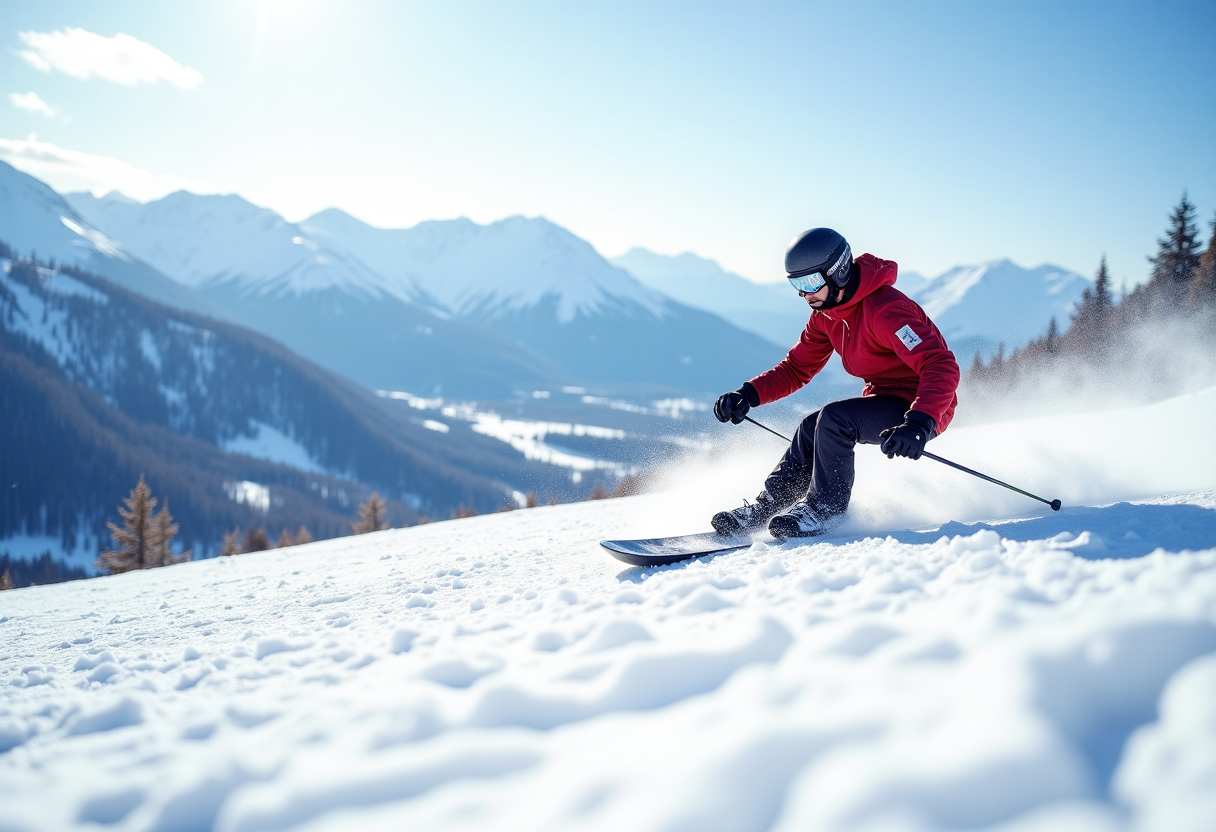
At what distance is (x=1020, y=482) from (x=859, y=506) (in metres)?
1.75

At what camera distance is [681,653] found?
8.21 feet

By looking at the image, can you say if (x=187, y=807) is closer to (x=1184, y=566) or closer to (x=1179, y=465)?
(x=1184, y=566)

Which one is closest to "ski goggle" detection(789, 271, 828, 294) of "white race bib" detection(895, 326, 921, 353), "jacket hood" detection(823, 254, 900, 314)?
"jacket hood" detection(823, 254, 900, 314)

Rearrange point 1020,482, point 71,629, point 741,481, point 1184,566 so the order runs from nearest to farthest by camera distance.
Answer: point 1184,566, point 71,629, point 1020,482, point 741,481

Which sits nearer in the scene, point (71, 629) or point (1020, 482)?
point (71, 629)

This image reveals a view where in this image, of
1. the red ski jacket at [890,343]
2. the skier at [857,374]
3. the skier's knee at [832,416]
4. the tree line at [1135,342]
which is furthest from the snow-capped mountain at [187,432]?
the skier's knee at [832,416]

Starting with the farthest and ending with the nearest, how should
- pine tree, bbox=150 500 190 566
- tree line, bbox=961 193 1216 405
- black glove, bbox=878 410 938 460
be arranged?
pine tree, bbox=150 500 190 566 → tree line, bbox=961 193 1216 405 → black glove, bbox=878 410 938 460

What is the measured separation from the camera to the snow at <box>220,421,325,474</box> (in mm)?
171375

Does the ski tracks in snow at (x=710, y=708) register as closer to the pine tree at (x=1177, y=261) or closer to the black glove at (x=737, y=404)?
the black glove at (x=737, y=404)

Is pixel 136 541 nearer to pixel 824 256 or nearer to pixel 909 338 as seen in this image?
pixel 824 256

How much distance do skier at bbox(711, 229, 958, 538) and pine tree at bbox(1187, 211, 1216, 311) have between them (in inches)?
1330

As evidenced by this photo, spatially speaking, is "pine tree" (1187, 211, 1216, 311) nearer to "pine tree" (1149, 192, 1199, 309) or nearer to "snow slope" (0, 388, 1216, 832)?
"pine tree" (1149, 192, 1199, 309)

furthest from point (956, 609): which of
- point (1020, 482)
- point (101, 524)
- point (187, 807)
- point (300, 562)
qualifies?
point (101, 524)

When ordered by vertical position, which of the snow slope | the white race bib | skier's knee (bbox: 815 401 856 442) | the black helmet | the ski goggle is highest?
the black helmet
